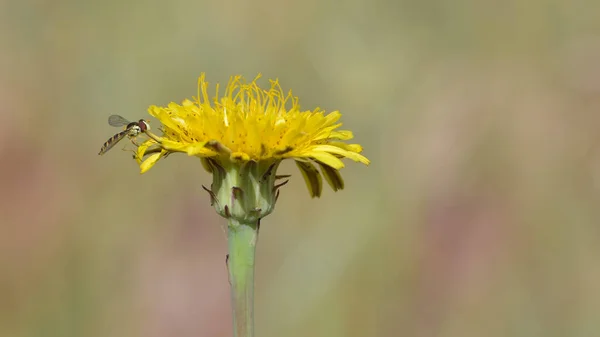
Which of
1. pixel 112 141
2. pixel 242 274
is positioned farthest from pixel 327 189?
pixel 242 274

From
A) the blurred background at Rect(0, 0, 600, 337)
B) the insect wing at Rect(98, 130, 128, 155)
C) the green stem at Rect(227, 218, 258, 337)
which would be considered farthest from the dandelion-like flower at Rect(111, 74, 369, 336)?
the blurred background at Rect(0, 0, 600, 337)

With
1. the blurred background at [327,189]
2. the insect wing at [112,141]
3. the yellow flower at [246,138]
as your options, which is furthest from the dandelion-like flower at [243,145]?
the blurred background at [327,189]

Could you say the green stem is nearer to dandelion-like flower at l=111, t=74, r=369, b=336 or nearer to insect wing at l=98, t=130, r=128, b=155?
dandelion-like flower at l=111, t=74, r=369, b=336

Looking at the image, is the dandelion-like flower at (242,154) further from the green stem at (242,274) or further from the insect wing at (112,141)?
the insect wing at (112,141)

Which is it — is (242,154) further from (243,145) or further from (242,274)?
(242,274)

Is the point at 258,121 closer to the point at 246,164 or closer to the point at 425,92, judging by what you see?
the point at 246,164

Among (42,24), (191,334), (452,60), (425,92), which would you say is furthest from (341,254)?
(42,24)
